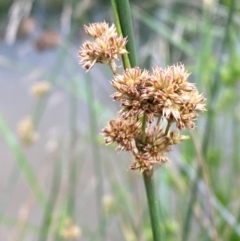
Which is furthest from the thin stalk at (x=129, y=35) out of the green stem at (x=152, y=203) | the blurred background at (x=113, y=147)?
the blurred background at (x=113, y=147)

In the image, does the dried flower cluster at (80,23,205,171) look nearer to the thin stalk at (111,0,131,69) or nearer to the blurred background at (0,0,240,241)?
the thin stalk at (111,0,131,69)

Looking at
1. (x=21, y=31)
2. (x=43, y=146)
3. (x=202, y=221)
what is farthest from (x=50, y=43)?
(x=43, y=146)

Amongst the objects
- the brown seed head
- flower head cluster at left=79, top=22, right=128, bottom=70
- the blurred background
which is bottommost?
the brown seed head

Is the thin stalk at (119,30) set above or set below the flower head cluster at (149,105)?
above

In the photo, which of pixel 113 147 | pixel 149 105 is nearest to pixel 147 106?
pixel 149 105

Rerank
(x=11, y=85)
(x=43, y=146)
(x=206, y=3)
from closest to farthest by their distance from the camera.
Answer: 1. (x=206, y=3)
2. (x=43, y=146)
3. (x=11, y=85)

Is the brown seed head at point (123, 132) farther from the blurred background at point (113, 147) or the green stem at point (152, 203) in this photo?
the blurred background at point (113, 147)

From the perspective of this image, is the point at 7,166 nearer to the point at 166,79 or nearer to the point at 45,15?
the point at 45,15

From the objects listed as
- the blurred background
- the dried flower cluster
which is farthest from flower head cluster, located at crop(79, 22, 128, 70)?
the blurred background
